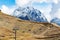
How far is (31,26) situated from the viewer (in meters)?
176

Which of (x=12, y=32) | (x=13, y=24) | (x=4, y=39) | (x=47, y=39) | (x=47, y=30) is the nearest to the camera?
(x=4, y=39)

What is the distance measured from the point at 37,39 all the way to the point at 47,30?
38473mm

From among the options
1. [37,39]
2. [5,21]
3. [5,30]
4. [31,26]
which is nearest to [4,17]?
[5,21]

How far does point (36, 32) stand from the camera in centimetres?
16775

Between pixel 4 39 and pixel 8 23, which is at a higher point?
pixel 8 23

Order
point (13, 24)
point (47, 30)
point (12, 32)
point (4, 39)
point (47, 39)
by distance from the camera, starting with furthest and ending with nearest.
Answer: point (13, 24) < point (47, 30) < point (12, 32) < point (47, 39) < point (4, 39)

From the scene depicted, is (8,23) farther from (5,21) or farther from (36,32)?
(36,32)

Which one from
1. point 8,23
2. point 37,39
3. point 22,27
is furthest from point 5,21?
point 37,39

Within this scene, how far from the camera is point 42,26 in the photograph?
171750mm

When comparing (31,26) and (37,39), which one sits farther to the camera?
(31,26)

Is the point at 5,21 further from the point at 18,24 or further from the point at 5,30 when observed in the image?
the point at 5,30

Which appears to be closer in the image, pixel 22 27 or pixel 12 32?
pixel 12 32

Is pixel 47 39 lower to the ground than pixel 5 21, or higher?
lower

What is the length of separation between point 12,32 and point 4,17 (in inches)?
1574
